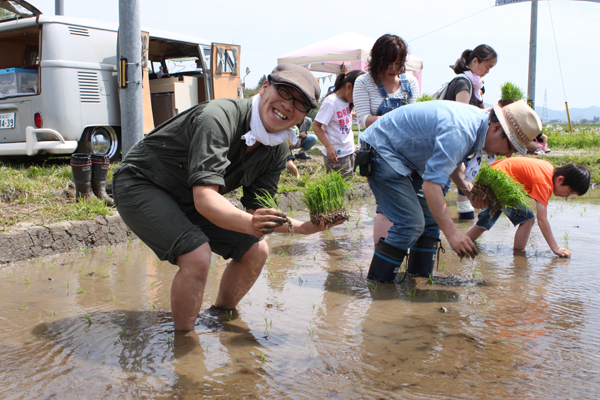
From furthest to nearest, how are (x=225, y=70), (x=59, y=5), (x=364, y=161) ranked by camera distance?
(x=59, y=5) → (x=225, y=70) → (x=364, y=161)

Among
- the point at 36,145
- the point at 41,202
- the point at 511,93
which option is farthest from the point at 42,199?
the point at 511,93

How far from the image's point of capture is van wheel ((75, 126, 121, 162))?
Result: 726 cm

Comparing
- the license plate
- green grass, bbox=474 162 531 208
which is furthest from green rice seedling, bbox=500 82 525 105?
the license plate

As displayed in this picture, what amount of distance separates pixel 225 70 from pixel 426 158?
6.87 m

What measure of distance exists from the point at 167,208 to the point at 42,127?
5337mm

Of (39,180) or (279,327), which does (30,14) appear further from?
(279,327)

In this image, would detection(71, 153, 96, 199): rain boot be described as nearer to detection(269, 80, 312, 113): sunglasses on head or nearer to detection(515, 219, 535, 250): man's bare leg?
detection(269, 80, 312, 113): sunglasses on head

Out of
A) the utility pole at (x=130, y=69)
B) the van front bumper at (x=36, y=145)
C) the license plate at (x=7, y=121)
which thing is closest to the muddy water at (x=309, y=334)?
the utility pole at (x=130, y=69)

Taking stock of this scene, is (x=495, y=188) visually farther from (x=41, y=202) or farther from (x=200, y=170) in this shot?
(x=41, y=202)

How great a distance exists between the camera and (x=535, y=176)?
430 centimetres

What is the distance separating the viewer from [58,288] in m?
3.42

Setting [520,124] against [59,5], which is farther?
[59,5]

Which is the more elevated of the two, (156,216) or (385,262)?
(156,216)

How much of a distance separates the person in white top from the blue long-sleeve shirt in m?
1.16
